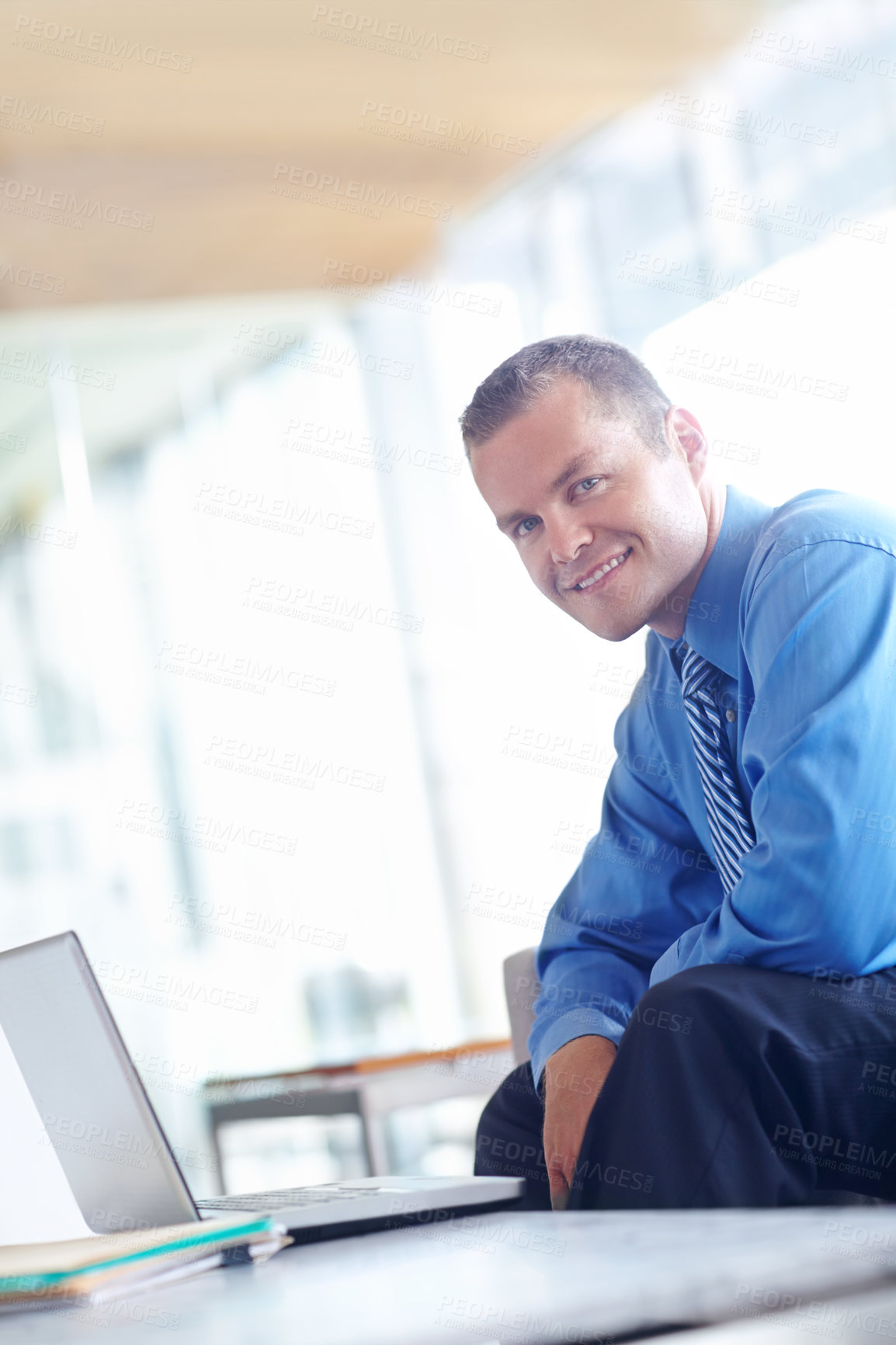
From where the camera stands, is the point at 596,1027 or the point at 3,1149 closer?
the point at 3,1149

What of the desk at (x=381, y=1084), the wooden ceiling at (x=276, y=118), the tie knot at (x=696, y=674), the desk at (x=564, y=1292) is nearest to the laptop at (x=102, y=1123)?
the desk at (x=564, y=1292)

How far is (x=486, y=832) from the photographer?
15.1ft

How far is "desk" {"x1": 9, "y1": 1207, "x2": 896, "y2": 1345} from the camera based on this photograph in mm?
426

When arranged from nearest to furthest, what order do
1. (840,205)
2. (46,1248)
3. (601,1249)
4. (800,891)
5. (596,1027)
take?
(601,1249) < (46,1248) < (800,891) < (596,1027) < (840,205)

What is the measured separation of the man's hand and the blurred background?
8.56ft

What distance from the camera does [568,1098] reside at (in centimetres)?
124

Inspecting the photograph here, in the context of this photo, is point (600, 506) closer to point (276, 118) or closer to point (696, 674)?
point (696, 674)

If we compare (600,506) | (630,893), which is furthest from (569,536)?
(630,893)

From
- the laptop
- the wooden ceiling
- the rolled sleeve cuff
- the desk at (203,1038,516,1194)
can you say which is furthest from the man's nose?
the wooden ceiling

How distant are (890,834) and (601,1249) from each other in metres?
0.66

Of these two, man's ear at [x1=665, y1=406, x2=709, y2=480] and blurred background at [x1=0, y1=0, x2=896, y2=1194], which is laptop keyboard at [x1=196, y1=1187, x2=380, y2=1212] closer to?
man's ear at [x1=665, y1=406, x2=709, y2=480]

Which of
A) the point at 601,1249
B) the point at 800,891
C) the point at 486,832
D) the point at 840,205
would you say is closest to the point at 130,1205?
the point at 601,1249

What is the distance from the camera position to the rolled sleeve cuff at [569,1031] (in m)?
1.32

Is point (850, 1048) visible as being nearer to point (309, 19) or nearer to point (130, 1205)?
point (130, 1205)
